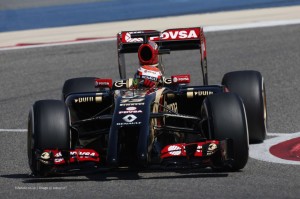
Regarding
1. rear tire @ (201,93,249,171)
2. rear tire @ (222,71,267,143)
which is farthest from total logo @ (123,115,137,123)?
rear tire @ (222,71,267,143)

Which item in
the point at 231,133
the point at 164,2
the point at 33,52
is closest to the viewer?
the point at 231,133

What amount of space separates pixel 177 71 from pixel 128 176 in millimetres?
8901

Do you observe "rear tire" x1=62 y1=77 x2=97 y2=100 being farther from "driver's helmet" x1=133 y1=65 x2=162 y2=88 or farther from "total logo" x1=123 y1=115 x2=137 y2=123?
"total logo" x1=123 y1=115 x2=137 y2=123

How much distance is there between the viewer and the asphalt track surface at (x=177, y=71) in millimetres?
9719

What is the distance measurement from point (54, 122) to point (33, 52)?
476 inches

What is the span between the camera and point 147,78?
38.8 ft

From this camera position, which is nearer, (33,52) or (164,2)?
(33,52)

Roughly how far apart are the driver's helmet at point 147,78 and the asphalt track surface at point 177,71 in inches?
51.9

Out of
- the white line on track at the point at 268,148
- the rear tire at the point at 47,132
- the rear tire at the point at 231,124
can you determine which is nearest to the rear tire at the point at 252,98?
the white line on track at the point at 268,148

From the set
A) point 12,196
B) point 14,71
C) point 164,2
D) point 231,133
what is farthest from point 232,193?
point 164,2

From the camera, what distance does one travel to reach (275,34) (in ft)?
74.8

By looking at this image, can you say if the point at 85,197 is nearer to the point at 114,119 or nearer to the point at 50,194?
the point at 50,194

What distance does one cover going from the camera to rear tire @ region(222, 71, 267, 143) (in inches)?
482

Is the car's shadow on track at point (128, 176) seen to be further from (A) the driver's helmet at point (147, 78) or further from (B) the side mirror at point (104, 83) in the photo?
(B) the side mirror at point (104, 83)
